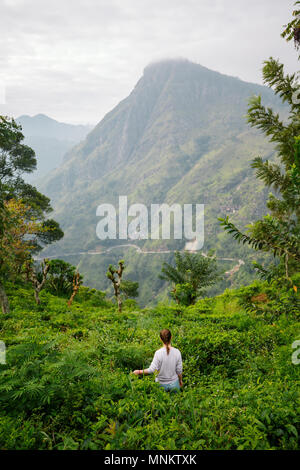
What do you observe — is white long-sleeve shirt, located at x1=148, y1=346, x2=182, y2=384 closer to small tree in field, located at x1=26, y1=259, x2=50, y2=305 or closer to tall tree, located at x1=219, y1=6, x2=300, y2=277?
tall tree, located at x1=219, y1=6, x2=300, y2=277

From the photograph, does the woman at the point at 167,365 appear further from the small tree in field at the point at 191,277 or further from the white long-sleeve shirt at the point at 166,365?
the small tree in field at the point at 191,277

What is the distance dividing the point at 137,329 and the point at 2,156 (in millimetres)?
19864

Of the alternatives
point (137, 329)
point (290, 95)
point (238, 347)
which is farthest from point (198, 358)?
point (290, 95)

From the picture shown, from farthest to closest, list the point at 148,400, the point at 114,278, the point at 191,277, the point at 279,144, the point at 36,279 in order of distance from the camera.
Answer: the point at 191,277
the point at 114,278
the point at 36,279
the point at 279,144
the point at 148,400

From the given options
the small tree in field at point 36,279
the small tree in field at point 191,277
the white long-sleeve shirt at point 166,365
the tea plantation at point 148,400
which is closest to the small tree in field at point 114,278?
the small tree in field at point 36,279

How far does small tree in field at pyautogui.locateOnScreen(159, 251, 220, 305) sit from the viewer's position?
1644 cm

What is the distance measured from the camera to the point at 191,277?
18.0 m

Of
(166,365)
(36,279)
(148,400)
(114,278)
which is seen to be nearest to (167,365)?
(166,365)

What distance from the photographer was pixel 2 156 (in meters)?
21.4

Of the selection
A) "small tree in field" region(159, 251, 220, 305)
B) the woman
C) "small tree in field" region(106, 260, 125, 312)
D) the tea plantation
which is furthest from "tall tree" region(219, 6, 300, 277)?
"small tree in field" region(159, 251, 220, 305)

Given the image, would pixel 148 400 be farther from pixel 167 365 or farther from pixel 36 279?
pixel 36 279

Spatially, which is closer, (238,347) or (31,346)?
(31,346)

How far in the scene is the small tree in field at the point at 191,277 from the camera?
1644 cm
